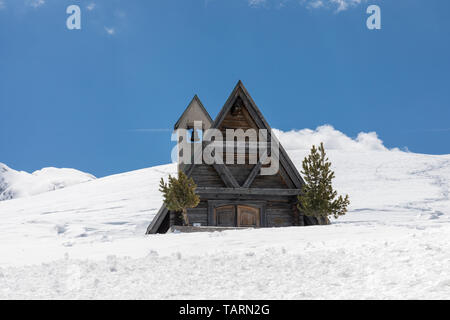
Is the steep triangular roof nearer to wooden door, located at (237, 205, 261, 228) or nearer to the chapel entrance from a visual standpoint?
the chapel entrance

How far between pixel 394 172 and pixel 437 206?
12.5 metres

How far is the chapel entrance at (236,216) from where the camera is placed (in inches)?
649

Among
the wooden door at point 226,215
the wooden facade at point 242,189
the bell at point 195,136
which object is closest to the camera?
the wooden facade at point 242,189

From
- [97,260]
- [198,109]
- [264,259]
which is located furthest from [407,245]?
[198,109]

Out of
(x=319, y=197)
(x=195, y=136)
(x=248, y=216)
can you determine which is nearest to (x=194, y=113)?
(x=195, y=136)

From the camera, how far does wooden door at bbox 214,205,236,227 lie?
1645 centimetres

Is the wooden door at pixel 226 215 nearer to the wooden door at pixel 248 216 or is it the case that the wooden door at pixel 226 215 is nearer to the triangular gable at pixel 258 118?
the wooden door at pixel 248 216

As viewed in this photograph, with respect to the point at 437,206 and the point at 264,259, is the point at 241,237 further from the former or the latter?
the point at 437,206

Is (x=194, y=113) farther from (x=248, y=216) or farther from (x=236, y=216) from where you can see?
(x=248, y=216)

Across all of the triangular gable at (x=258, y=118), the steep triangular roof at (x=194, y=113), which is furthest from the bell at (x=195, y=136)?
the triangular gable at (x=258, y=118)

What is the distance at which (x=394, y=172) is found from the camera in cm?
4094

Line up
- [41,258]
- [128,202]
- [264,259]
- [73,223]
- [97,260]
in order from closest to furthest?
[264,259]
[97,260]
[41,258]
[73,223]
[128,202]

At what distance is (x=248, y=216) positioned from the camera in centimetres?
1667

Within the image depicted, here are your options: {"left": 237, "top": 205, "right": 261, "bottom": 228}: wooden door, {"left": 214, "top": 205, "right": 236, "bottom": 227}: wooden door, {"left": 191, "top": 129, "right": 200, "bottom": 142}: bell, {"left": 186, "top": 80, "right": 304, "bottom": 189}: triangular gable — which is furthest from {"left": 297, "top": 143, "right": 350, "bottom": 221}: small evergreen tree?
{"left": 191, "top": 129, "right": 200, "bottom": 142}: bell
